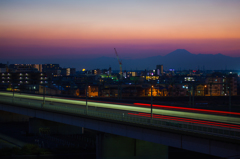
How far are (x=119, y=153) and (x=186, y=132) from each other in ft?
26.9

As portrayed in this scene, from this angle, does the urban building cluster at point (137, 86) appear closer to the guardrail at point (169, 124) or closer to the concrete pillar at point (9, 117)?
the guardrail at point (169, 124)

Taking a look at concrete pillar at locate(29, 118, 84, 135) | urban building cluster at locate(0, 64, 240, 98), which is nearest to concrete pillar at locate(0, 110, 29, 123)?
urban building cluster at locate(0, 64, 240, 98)

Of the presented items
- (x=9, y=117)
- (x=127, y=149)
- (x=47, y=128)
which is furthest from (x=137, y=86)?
(x=127, y=149)

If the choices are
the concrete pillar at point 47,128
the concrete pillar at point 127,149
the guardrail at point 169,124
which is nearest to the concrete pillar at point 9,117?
the concrete pillar at point 47,128

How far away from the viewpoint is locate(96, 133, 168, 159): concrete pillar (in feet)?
73.2

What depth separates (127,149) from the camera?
22547 millimetres

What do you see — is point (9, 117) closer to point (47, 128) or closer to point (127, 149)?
point (47, 128)

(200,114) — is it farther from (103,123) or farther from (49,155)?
(49,155)

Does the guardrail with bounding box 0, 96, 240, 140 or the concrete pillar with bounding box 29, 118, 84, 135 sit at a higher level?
the guardrail with bounding box 0, 96, 240, 140

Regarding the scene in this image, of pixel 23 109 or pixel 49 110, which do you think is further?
pixel 23 109

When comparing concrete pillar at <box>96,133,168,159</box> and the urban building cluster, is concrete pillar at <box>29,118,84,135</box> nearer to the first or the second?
the urban building cluster

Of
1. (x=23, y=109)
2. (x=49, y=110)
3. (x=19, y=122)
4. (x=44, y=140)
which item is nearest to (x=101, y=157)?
(x=49, y=110)

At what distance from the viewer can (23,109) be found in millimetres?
37156

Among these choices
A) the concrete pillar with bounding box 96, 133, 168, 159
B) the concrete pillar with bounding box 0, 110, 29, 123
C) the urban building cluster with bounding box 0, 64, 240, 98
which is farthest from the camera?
the concrete pillar with bounding box 0, 110, 29, 123
